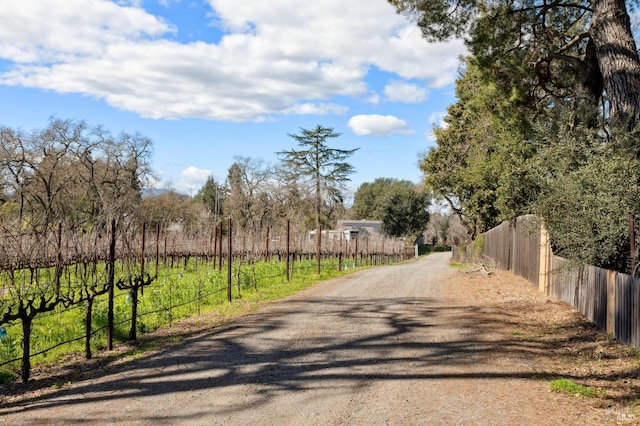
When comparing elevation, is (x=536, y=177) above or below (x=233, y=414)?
above

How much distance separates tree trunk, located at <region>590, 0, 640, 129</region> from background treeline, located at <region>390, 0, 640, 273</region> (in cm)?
2

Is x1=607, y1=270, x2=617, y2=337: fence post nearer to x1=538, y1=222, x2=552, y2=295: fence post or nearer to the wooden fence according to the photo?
the wooden fence

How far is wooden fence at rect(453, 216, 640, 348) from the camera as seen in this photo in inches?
295

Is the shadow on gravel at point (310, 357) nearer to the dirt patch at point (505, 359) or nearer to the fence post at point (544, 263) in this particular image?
the dirt patch at point (505, 359)

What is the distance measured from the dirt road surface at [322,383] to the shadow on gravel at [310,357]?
0.02 metres

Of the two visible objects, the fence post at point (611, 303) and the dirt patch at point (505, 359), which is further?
the fence post at point (611, 303)

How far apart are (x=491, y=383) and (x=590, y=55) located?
32.9 ft

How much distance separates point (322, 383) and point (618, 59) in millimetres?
8850

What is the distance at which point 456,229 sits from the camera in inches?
3324

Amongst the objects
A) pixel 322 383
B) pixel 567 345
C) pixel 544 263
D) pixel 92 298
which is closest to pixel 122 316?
pixel 92 298

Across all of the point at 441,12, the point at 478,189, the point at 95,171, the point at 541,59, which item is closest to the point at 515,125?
the point at 541,59

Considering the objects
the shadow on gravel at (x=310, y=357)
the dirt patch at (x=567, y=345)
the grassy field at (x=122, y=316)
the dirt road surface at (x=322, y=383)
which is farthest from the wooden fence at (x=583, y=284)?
the grassy field at (x=122, y=316)

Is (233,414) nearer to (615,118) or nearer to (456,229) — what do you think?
(615,118)

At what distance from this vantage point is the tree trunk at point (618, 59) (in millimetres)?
10469
